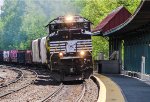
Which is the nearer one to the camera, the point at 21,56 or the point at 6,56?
the point at 21,56

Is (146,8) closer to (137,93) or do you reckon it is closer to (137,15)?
(137,15)

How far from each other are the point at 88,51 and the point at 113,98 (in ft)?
32.2

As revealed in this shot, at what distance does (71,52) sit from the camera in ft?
77.8

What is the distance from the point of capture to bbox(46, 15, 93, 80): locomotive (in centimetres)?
2356

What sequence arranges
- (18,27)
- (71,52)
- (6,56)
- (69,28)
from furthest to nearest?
1. (18,27)
2. (6,56)
3. (69,28)
4. (71,52)

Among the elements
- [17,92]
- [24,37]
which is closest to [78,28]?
[17,92]

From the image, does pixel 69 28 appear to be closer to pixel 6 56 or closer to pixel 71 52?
pixel 71 52

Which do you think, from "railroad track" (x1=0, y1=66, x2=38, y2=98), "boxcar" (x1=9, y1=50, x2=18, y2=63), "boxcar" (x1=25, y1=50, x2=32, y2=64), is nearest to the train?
"railroad track" (x1=0, y1=66, x2=38, y2=98)

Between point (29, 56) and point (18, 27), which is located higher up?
point (18, 27)

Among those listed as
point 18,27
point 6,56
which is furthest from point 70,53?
point 18,27

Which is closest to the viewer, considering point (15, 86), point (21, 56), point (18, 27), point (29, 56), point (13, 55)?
point (15, 86)

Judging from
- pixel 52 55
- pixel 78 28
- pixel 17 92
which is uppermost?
pixel 78 28

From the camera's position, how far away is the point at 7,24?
136 metres

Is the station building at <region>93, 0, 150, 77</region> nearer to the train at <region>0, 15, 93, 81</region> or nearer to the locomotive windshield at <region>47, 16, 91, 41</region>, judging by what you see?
the locomotive windshield at <region>47, 16, 91, 41</region>
